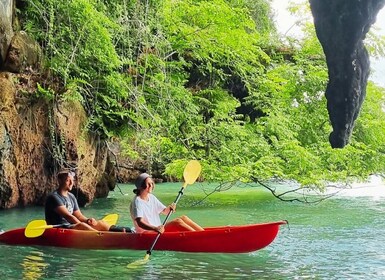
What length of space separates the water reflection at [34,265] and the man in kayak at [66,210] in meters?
0.53

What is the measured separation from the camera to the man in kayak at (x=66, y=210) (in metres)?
8.43

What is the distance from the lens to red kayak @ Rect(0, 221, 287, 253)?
8.48 meters

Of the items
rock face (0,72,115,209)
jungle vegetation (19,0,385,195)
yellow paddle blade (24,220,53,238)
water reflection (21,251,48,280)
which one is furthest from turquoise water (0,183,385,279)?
jungle vegetation (19,0,385,195)

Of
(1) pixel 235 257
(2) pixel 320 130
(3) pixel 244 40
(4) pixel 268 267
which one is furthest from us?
(2) pixel 320 130

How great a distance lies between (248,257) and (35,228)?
2.97m

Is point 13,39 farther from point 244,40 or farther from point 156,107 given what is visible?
point 244,40

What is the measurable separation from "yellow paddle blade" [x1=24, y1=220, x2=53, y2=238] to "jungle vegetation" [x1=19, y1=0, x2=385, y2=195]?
173 inches

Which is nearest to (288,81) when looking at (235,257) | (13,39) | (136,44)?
(136,44)

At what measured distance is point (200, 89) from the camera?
61.0 feet

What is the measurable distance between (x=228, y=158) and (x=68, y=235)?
7.03 meters

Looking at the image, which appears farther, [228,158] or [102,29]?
[228,158]

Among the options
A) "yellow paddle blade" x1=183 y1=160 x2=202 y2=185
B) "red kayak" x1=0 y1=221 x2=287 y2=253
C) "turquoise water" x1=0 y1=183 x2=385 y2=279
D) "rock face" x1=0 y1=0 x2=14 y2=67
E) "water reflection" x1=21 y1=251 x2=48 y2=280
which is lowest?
"turquoise water" x1=0 y1=183 x2=385 y2=279

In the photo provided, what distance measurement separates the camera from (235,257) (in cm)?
856

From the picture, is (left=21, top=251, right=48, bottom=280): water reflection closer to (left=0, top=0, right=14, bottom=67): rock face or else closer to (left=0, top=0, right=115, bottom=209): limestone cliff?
(left=0, top=0, right=115, bottom=209): limestone cliff
